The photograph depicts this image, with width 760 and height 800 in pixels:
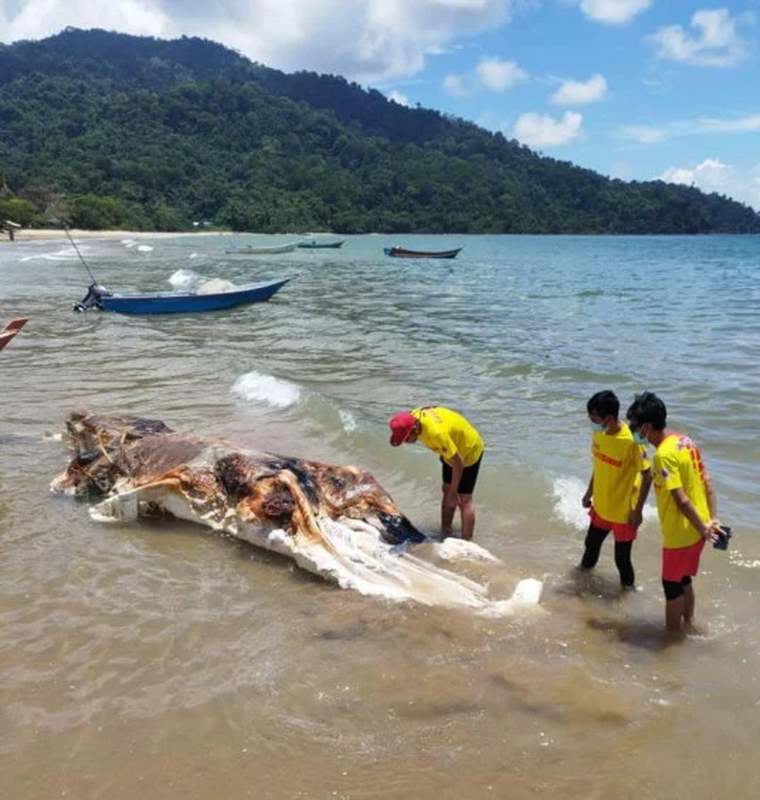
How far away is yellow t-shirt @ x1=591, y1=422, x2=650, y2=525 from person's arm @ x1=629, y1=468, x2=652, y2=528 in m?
0.05

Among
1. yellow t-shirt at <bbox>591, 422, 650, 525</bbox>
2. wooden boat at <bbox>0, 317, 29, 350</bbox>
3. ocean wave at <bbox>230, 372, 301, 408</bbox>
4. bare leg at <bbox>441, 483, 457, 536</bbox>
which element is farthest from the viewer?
ocean wave at <bbox>230, 372, 301, 408</bbox>

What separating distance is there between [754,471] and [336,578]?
16.3 feet

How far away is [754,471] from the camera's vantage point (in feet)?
26.1

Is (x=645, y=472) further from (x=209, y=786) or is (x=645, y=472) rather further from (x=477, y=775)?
(x=209, y=786)

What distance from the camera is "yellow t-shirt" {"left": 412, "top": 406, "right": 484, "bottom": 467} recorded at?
18.6 ft

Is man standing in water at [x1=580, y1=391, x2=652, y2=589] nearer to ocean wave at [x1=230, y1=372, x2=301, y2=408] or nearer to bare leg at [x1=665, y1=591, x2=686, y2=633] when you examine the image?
bare leg at [x1=665, y1=591, x2=686, y2=633]

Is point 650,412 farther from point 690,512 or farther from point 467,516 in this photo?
point 467,516

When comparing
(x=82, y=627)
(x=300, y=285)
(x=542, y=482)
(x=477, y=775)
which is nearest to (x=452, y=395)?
(x=542, y=482)

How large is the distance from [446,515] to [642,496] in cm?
177

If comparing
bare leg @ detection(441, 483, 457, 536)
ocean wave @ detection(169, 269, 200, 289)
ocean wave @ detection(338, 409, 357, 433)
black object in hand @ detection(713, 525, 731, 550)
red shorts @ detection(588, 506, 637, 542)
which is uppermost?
black object in hand @ detection(713, 525, 731, 550)

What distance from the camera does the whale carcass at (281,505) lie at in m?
5.21

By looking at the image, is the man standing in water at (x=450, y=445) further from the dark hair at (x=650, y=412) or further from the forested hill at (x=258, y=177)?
the forested hill at (x=258, y=177)

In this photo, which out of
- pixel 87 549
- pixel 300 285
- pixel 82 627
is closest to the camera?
pixel 82 627

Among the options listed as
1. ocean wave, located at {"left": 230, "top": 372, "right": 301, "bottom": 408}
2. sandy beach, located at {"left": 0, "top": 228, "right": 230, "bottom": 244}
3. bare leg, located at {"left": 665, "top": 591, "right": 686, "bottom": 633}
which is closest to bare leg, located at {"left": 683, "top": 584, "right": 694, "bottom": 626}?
bare leg, located at {"left": 665, "top": 591, "right": 686, "bottom": 633}
